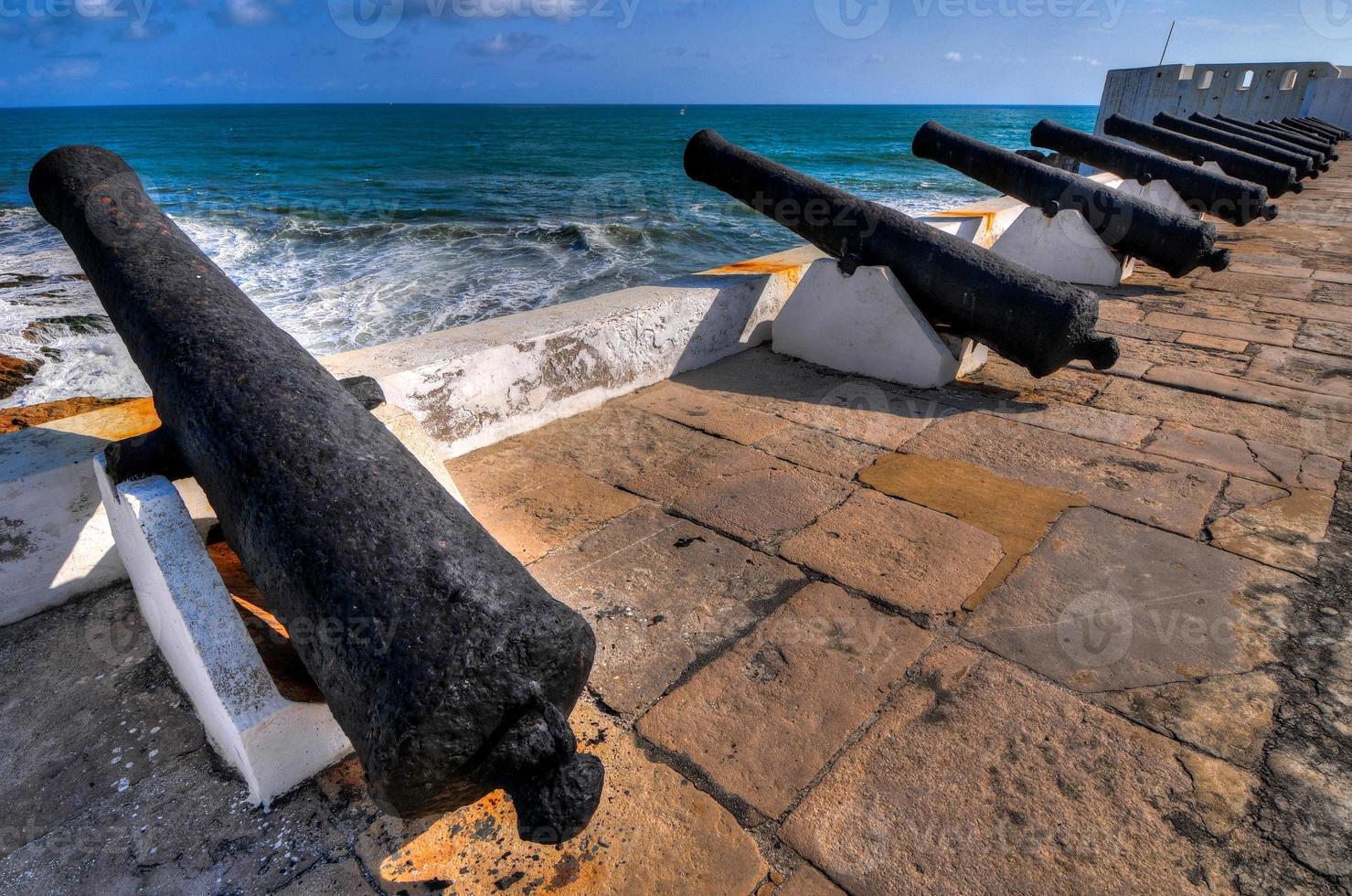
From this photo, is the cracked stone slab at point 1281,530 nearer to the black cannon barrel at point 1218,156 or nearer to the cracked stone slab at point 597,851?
the cracked stone slab at point 597,851

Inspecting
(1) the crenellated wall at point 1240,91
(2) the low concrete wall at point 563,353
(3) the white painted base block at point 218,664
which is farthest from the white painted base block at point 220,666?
(1) the crenellated wall at point 1240,91

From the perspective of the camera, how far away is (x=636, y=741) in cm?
188

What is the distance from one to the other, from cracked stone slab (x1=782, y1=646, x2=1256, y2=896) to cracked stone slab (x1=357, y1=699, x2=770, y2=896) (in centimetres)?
17

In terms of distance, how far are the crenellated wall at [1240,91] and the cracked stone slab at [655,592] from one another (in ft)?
107

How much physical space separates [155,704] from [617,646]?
1190 millimetres

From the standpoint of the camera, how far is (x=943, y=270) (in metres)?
4.05

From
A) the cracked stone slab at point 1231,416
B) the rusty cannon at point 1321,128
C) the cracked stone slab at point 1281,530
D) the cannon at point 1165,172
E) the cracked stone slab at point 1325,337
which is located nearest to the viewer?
the cracked stone slab at point 1281,530

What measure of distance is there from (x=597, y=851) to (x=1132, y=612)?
68.9 inches

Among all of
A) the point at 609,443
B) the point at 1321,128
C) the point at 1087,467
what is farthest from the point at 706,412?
the point at 1321,128

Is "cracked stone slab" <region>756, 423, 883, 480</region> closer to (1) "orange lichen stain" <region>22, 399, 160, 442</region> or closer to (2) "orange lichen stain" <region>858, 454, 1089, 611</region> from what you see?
(2) "orange lichen stain" <region>858, 454, 1089, 611</region>

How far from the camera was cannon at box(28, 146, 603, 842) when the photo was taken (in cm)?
120

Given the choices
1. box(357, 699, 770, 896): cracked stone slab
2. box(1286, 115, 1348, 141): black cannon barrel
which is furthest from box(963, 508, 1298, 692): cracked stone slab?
box(1286, 115, 1348, 141): black cannon barrel

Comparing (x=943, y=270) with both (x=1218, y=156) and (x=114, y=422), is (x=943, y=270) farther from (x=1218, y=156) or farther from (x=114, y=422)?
(x=1218, y=156)

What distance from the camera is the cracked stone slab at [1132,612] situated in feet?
6.97
